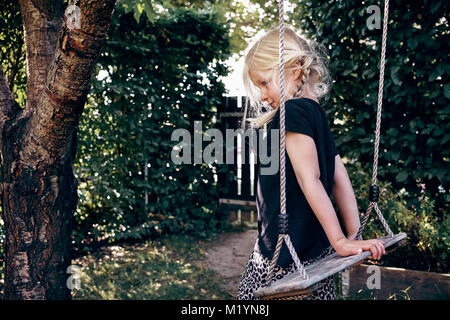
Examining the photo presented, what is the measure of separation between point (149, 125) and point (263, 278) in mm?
3482

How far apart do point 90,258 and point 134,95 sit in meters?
1.90

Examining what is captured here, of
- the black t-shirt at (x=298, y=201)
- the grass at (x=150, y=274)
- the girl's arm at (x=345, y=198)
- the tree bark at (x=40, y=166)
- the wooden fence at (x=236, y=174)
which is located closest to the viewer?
the black t-shirt at (x=298, y=201)

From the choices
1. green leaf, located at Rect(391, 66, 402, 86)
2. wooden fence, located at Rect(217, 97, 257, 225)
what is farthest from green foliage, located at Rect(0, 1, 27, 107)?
green leaf, located at Rect(391, 66, 402, 86)

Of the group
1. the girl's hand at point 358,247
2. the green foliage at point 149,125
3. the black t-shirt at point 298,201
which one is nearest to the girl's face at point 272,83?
the black t-shirt at point 298,201

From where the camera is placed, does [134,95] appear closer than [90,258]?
No

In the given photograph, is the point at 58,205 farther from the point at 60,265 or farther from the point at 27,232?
the point at 60,265

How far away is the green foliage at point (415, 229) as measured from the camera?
315cm

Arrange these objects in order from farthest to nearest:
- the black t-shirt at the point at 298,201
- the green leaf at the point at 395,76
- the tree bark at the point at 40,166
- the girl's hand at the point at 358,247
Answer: the green leaf at the point at 395,76
the tree bark at the point at 40,166
the black t-shirt at the point at 298,201
the girl's hand at the point at 358,247

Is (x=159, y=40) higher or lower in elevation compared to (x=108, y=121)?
higher

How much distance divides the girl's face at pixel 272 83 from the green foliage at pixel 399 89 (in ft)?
6.56

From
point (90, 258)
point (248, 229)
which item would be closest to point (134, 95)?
point (90, 258)

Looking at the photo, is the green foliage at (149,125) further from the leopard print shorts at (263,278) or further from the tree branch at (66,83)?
the leopard print shorts at (263,278)

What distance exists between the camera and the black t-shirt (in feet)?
5.02

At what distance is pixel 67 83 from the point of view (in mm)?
1840
